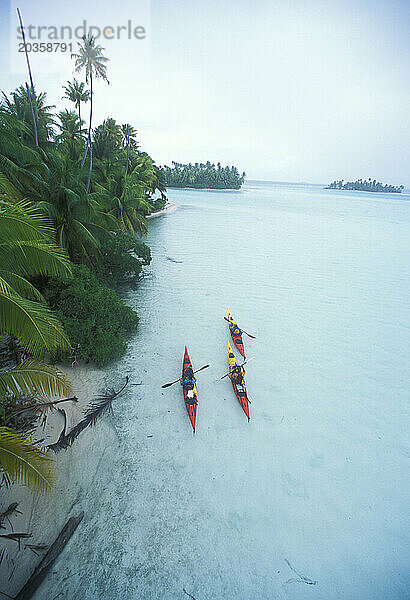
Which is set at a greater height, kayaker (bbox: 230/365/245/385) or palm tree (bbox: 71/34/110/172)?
palm tree (bbox: 71/34/110/172)

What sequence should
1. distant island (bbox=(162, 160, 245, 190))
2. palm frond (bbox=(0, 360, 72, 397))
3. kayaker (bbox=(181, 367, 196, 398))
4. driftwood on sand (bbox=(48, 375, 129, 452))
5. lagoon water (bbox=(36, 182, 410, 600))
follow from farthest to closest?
distant island (bbox=(162, 160, 245, 190)), kayaker (bbox=(181, 367, 196, 398)), driftwood on sand (bbox=(48, 375, 129, 452)), lagoon water (bbox=(36, 182, 410, 600)), palm frond (bbox=(0, 360, 72, 397))

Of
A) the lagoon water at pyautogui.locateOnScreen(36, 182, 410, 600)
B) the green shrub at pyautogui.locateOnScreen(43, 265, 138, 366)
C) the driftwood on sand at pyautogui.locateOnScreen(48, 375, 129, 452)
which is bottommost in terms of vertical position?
the lagoon water at pyautogui.locateOnScreen(36, 182, 410, 600)

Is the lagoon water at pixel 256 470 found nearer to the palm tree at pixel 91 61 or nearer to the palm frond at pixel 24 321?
the palm frond at pixel 24 321

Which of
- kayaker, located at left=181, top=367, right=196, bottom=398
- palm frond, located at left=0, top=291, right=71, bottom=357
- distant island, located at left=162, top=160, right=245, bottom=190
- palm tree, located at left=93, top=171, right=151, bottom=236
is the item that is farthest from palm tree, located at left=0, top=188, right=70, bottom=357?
distant island, located at left=162, top=160, right=245, bottom=190

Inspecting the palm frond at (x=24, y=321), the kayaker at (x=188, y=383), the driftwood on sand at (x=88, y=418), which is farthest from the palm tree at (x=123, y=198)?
the palm frond at (x=24, y=321)

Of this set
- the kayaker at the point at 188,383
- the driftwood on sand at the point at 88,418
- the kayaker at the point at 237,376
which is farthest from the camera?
the kayaker at the point at 237,376

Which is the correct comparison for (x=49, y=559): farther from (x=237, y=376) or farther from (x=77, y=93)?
(x=77, y=93)

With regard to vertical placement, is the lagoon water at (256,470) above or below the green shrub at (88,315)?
below

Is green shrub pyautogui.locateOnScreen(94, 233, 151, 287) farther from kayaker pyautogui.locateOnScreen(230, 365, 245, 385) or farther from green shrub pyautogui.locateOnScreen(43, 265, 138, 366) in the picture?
kayaker pyautogui.locateOnScreen(230, 365, 245, 385)
